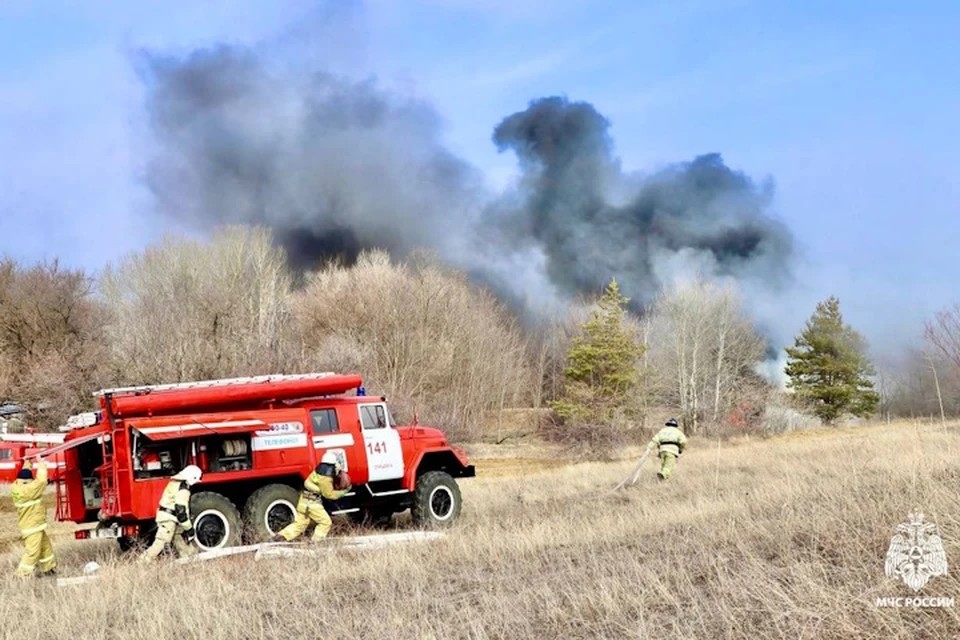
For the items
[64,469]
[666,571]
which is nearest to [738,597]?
[666,571]

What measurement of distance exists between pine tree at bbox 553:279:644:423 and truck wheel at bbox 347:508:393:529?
106 feet

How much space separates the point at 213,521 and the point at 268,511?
0.84 meters

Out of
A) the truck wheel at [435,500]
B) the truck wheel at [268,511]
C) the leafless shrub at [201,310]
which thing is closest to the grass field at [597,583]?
the truck wheel at [268,511]

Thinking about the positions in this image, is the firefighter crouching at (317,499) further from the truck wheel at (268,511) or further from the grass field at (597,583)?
the grass field at (597,583)

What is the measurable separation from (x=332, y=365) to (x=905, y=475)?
33.1m

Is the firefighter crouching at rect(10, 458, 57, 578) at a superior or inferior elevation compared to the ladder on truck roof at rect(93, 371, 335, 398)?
inferior

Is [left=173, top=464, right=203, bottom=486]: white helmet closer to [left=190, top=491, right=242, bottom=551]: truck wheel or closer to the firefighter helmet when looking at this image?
[left=190, top=491, right=242, bottom=551]: truck wheel

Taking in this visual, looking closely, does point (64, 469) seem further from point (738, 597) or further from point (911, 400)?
point (911, 400)

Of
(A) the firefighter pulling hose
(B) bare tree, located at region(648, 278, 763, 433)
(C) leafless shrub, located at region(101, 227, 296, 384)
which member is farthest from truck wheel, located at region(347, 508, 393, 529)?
(B) bare tree, located at region(648, 278, 763, 433)

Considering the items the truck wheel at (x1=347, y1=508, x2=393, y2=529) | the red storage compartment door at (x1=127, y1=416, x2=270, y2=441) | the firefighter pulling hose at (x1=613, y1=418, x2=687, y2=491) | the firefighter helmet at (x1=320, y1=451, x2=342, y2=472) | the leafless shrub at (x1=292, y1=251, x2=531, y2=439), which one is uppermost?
the leafless shrub at (x1=292, y1=251, x2=531, y2=439)

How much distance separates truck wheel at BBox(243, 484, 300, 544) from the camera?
12532 millimetres

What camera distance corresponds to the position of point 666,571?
636cm

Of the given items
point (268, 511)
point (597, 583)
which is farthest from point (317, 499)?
point (597, 583)

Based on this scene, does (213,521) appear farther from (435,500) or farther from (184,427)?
(435,500)
